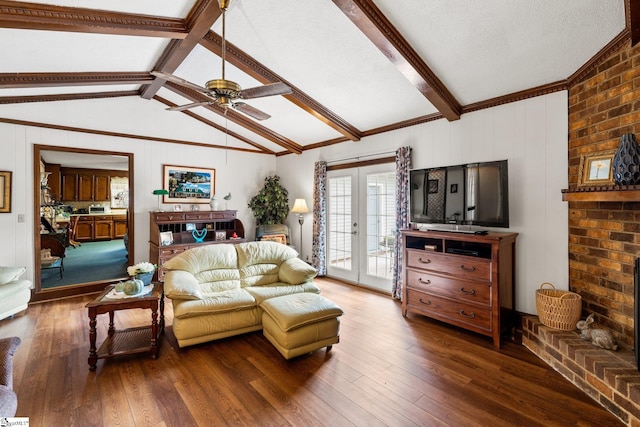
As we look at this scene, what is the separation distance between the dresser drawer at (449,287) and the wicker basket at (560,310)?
45 centimetres

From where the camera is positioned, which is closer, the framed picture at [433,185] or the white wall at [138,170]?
the framed picture at [433,185]

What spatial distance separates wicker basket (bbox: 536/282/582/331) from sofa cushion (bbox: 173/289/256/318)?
9.36 ft

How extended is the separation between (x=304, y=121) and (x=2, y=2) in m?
3.58

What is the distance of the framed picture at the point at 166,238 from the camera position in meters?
4.93

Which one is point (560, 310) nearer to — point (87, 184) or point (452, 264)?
point (452, 264)

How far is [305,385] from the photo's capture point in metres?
2.31

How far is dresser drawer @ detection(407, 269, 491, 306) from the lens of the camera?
9.89 feet

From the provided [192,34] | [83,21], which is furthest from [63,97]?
[192,34]

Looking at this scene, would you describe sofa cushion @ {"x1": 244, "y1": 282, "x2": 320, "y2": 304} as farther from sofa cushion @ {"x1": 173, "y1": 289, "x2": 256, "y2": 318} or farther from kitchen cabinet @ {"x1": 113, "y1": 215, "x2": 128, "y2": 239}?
kitchen cabinet @ {"x1": 113, "y1": 215, "x2": 128, "y2": 239}

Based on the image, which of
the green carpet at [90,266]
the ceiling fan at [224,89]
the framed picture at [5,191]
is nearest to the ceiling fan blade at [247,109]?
the ceiling fan at [224,89]

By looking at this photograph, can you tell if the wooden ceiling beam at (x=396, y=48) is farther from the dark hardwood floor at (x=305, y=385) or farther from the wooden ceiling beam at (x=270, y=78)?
the dark hardwood floor at (x=305, y=385)

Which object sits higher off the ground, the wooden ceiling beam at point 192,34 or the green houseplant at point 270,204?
the wooden ceiling beam at point 192,34

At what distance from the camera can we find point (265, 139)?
20.2 feet

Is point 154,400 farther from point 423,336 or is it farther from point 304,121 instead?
point 304,121
